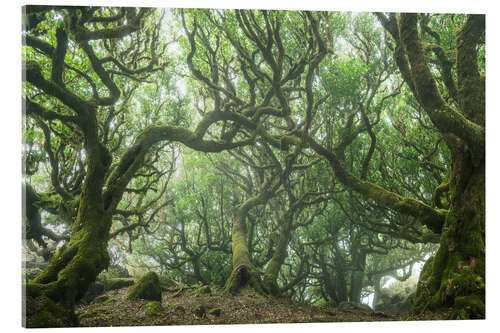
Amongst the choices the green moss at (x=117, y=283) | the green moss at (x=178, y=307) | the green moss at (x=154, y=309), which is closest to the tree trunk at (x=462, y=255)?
the green moss at (x=178, y=307)

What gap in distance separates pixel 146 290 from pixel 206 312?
1281mm

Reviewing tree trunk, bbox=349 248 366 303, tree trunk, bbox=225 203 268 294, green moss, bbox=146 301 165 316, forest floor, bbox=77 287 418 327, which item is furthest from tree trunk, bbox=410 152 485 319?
tree trunk, bbox=349 248 366 303

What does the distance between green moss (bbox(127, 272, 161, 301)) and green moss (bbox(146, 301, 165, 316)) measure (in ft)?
1.78

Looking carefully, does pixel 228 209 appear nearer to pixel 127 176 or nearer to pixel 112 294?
pixel 112 294

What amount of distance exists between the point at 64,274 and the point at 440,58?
273 inches

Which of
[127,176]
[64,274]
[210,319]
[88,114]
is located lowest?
[210,319]

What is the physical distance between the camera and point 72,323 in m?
4.44

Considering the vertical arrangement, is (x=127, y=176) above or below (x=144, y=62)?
below

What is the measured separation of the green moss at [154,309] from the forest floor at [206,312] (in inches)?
0.6

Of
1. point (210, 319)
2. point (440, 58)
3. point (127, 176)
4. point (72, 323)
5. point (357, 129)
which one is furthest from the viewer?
point (357, 129)

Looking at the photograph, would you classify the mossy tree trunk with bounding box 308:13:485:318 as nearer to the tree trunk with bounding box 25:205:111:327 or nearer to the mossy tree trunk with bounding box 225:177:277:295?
the mossy tree trunk with bounding box 225:177:277:295

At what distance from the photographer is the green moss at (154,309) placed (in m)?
5.31

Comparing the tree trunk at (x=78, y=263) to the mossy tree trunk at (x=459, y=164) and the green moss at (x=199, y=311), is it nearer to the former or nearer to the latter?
the green moss at (x=199, y=311)
